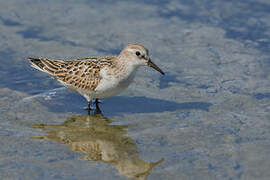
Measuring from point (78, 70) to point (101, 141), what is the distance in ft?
7.03

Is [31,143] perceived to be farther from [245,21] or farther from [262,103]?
[245,21]

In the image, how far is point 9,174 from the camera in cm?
829

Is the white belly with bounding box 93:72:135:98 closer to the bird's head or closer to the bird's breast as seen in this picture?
the bird's breast

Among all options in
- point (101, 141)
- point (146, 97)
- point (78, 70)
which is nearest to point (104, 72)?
point (78, 70)

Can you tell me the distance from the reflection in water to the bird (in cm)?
61

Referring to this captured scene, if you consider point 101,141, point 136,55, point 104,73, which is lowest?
point 101,141

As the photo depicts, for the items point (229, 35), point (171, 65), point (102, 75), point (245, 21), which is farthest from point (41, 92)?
point (245, 21)

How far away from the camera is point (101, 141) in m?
9.76

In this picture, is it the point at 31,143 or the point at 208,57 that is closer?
the point at 31,143

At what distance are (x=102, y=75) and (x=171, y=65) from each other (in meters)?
2.80

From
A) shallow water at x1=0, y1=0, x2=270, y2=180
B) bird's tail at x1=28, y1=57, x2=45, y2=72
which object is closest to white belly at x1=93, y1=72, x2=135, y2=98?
shallow water at x1=0, y1=0, x2=270, y2=180

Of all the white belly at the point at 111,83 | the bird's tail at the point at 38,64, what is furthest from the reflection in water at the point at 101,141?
the bird's tail at the point at 38,64

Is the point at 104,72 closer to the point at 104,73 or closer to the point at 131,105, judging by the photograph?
the point at 104,73

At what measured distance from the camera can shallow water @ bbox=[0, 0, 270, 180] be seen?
8.75m
